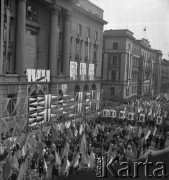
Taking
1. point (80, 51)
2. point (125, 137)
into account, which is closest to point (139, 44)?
point (80, 51)

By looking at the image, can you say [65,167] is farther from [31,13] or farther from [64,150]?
[31,13]

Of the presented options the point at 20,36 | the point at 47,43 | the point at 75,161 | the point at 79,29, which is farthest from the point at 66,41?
the point at 75,161

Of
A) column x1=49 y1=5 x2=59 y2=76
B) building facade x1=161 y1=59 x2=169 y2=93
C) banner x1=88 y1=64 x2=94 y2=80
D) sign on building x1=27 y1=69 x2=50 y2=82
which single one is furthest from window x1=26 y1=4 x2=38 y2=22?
building facade x1=161 y1=59 x2=169 y2=93

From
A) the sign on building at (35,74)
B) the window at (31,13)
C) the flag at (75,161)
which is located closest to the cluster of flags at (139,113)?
the sign on building at (35,74)

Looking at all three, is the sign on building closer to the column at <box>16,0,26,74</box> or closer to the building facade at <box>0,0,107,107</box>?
the building facade at <box>0,0,107,107</box>

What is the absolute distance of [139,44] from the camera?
82.4 m

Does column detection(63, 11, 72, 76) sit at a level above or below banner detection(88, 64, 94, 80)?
above

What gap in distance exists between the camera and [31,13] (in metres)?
36.6

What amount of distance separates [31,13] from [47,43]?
4.31 m

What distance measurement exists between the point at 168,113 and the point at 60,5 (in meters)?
18.5

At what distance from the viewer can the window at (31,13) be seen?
35.8 metres

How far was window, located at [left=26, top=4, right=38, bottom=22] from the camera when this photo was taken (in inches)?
1410

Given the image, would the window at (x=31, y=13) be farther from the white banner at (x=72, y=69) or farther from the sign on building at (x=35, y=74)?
the white banner at (x=72, y=69)

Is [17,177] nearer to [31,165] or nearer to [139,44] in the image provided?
[31,165]
